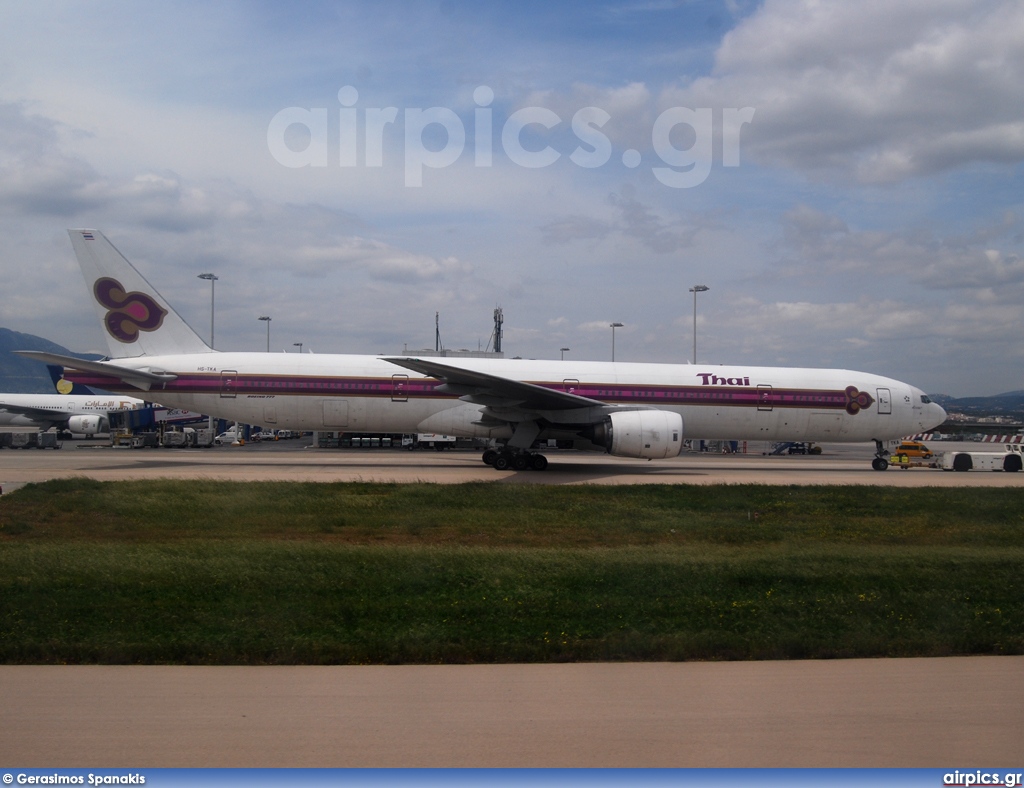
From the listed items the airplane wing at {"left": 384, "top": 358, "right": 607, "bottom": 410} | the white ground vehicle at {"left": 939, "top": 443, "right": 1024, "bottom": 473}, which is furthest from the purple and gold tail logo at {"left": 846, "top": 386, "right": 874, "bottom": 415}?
the airplane wing at {"left": 384, "top": 358, "right": 607, "bottom": 410}

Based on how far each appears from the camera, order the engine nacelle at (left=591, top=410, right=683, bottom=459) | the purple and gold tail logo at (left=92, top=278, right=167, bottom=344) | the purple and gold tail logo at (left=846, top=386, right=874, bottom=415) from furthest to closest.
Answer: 1. the purple and gold tail logo at (left=846, top=386, right=874, bottom=415)
2. the purple and gold tail logo at (left=92, top=278, right=167, bottom=344)
3. the engine nacelle at (left=591, top=410, right=683, bottom=459)

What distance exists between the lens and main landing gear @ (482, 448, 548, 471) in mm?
22250

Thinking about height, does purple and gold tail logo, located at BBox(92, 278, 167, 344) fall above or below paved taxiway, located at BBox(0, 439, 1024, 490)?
above

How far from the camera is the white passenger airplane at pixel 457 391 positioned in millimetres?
22234

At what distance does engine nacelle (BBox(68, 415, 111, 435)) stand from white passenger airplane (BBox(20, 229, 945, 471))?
28578 mm

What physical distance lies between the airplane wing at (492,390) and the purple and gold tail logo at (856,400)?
8.70 metres

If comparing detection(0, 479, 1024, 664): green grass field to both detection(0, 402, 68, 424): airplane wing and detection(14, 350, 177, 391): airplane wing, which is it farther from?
detection(0, 402, 68, 424): airplane wing

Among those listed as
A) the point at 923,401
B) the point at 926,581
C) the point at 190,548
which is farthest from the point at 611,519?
the point at 923,401

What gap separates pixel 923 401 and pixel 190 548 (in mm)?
23968

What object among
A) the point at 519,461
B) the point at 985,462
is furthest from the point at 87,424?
the point at 985,462

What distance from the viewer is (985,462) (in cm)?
2769

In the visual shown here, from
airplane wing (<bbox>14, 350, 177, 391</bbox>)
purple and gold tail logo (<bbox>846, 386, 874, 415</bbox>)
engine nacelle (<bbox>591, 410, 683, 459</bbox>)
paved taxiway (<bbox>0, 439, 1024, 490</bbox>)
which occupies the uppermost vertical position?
airplane wing (<bbox>14, 350, 177, 391</bbox>)

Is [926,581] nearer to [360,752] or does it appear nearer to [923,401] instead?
[360,752]

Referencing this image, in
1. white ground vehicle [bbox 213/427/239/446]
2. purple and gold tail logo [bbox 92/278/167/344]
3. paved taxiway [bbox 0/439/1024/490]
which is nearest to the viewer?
paved taxiway [bbox 0/439/1024/490]
